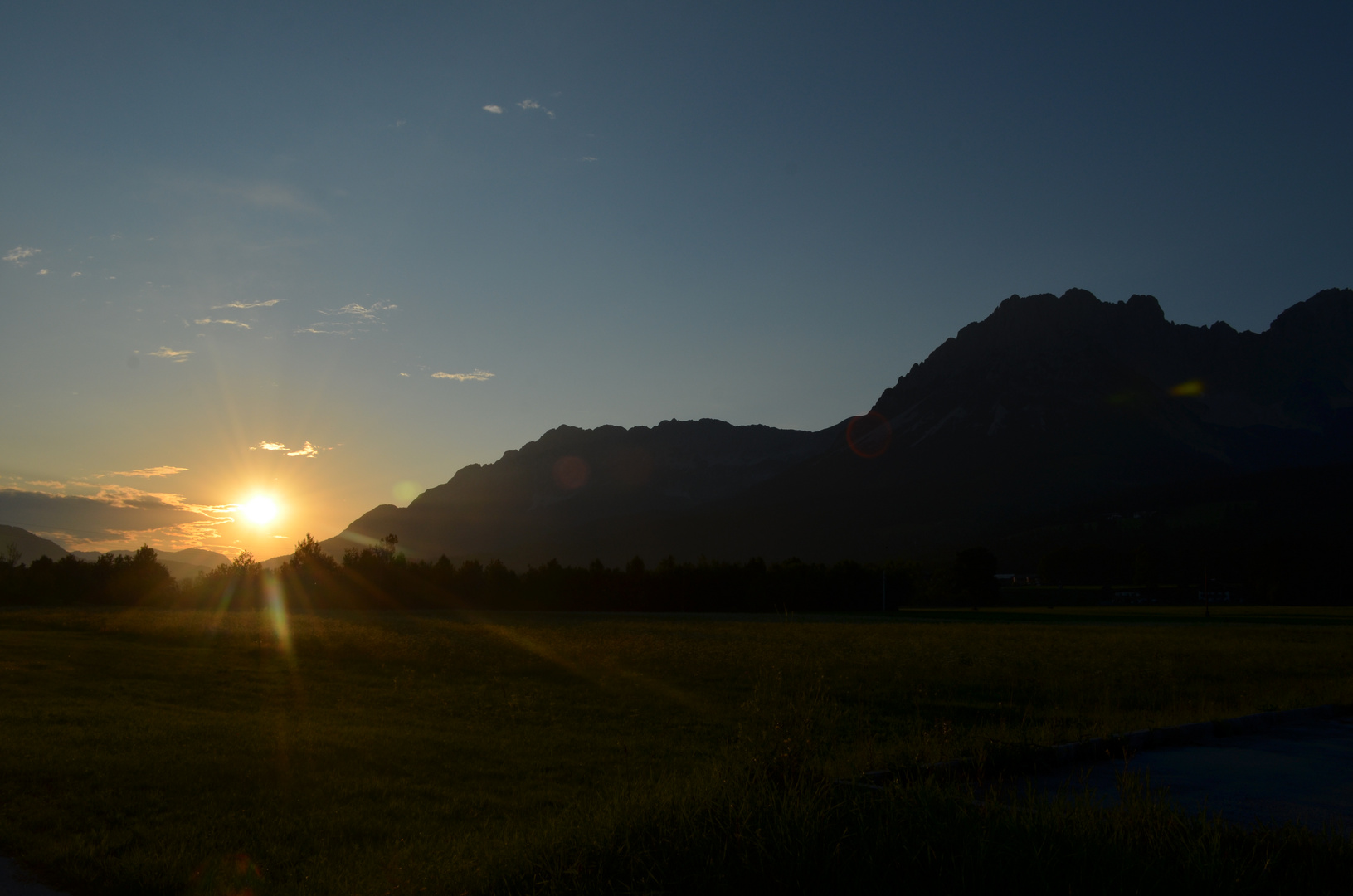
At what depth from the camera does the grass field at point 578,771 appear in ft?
20.7

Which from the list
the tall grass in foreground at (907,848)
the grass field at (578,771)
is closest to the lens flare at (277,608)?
the grass field at (578,771)

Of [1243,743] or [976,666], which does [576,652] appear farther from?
[1243,743]

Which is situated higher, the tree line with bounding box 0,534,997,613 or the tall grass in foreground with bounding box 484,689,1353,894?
the tall grass in foreground with bounding box 484,689,1353,894

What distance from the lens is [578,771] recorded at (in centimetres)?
1342

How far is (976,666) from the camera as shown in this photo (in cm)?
3067

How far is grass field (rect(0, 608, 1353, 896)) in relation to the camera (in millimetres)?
6312

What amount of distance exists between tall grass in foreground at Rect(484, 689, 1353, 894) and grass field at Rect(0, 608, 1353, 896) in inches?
1.0

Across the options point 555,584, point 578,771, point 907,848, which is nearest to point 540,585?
point 555,584

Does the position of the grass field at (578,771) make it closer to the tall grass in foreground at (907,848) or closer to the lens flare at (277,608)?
the tall grass in foreground at (907,848)

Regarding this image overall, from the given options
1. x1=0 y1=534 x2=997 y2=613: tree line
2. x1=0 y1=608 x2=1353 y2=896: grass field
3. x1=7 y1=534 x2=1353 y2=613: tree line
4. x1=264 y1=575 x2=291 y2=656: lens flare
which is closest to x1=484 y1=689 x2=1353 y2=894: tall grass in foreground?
x1=0 y1=608 x2=1353 y2=896: grass field

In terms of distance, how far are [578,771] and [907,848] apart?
819 centimetres

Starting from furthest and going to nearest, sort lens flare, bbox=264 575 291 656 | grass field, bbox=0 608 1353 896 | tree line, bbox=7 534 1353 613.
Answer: tree line, bbox=7 534 1353 613 → lens flare, bbox=264 575 291 656 → grass field, bbox=0 608 1353 896

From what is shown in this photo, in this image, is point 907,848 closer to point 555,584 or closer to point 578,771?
point 578,771

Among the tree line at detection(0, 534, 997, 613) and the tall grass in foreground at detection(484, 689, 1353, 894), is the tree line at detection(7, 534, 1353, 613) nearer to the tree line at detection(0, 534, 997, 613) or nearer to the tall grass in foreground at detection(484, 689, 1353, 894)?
the tree line at detection(0, 534, 997, 613)
